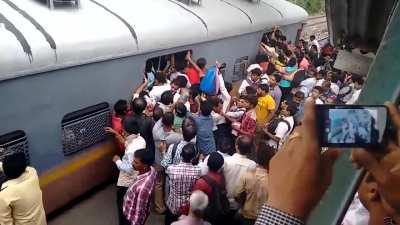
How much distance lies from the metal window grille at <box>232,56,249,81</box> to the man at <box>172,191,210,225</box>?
16.6ft

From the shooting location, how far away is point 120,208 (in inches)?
194

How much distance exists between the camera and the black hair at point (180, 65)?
680cm

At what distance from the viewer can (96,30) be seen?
5281mm

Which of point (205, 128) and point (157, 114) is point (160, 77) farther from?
point (205, 128)

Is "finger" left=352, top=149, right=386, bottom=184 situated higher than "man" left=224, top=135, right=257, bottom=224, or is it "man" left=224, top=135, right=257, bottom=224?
"finger" left=352, top=149, right=386, bottom=184

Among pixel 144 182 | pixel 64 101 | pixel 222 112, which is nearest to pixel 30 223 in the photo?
pixel 144 182

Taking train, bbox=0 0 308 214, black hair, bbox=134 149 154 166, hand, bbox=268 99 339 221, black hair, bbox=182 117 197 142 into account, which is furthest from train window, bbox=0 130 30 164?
hand, bbox=268 99 339 221

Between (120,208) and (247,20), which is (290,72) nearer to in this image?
(247,20)

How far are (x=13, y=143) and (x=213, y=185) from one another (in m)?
2.05

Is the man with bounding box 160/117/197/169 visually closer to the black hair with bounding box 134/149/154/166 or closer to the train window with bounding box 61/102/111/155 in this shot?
the black hair with bounding box 134/149/154/166

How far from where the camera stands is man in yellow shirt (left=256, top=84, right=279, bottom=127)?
636 centimetres

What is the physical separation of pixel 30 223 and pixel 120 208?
4.02 feet

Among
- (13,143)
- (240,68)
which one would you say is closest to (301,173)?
(13,143)

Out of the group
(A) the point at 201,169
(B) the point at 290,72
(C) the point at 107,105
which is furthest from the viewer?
(B) the point at 290,72
